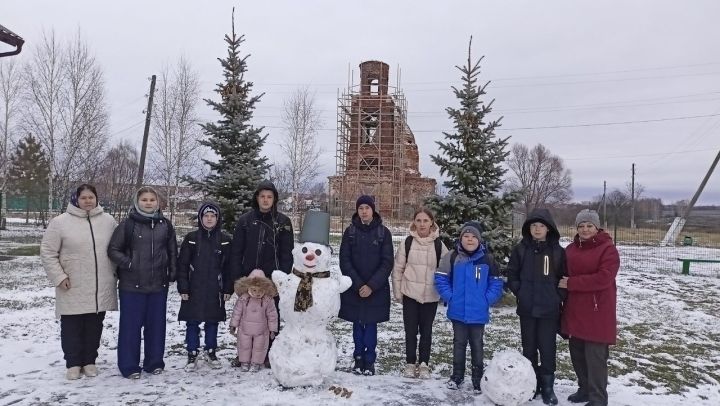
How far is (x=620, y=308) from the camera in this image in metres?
9.96

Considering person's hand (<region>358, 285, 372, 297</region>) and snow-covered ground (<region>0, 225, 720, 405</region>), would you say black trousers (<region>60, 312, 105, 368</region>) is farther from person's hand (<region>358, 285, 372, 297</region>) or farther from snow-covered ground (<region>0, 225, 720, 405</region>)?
person's hand (<region>358, 285, 372, 297</region>)

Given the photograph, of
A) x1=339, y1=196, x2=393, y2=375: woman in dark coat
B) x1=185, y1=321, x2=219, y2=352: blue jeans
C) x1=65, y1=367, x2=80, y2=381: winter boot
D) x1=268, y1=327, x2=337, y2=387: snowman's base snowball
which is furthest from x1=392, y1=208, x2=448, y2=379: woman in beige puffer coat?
x1=65, y1=367, x2=80, y2=381: winter boot

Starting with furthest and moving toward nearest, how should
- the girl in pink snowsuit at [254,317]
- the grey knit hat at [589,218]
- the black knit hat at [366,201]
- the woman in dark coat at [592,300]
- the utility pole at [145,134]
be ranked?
the utility pole at [145,134], the black knit hat at [366,201], the girl in pink snowsuit at [254,317], the grey knit hat at [589,218], the woman in dark coat at [592,300]

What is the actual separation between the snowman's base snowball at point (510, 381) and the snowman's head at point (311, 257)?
6.49 ft

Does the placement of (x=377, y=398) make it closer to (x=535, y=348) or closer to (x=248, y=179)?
(x=535, y=348)

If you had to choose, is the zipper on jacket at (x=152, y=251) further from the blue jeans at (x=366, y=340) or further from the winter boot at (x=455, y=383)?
the winter boot at (x=455, y=383)

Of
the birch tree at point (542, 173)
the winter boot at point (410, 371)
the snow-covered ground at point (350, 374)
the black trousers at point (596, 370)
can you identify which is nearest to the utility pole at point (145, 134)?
the snow-covered ground at point (350, 374)

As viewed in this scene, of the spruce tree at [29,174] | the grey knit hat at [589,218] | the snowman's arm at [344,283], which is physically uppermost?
the spruce tree at [29,174]

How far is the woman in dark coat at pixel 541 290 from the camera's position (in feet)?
14.9

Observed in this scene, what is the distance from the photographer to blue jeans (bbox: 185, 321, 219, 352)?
17.3 ft

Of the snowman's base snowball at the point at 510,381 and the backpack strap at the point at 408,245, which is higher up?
the backpack strap at the point at 408,245

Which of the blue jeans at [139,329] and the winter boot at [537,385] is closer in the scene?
the winter boot at [537,385]

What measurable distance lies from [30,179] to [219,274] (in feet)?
134

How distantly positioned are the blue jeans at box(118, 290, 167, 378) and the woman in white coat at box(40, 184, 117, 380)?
247 mm
